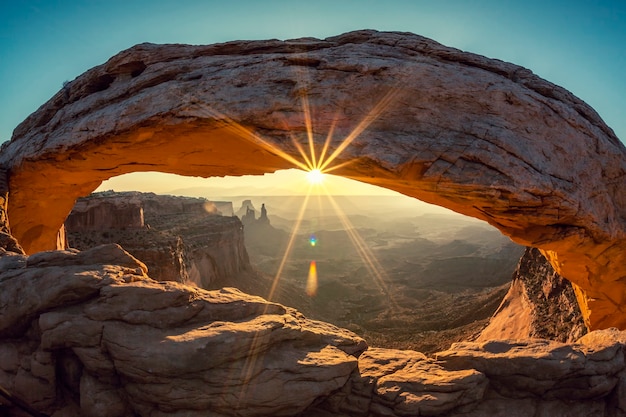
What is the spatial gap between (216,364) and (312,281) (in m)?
62.5

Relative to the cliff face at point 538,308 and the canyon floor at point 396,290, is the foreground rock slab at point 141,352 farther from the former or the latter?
the canyon floor at point 396,290

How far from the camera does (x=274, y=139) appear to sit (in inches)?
388

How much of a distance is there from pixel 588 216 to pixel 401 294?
48.2 m

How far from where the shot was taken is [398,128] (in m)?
9.50

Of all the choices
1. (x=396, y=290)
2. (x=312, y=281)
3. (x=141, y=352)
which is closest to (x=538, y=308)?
(x=141, y=352)

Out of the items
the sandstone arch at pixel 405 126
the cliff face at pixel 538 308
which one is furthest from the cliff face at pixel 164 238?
the cliff face at pixel 538 308

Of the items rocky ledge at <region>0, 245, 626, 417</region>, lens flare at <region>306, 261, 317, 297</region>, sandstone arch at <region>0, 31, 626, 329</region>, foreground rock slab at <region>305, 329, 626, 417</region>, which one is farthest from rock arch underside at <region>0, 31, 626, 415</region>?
lens flare at <region>306, 261, 317, 297</region>

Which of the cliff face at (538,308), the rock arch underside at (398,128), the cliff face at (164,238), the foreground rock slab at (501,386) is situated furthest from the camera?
the cliff face at (164,238)

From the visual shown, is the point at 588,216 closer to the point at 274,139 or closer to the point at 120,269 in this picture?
the point at 274,139

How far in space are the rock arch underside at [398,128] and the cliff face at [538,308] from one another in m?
2.52

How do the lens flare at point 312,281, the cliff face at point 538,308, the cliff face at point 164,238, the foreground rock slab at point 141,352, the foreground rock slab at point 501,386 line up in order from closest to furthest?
the foreground rock slab at point 141,352, the foreground rock slab at point 501,386, the cliff face at point 538,308, the cliff face at point 164,238, the lens flare at point 312,281

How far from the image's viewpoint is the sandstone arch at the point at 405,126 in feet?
30.1

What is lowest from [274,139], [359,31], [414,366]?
[414,366]

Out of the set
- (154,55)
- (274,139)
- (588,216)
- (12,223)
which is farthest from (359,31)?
(12,223)
